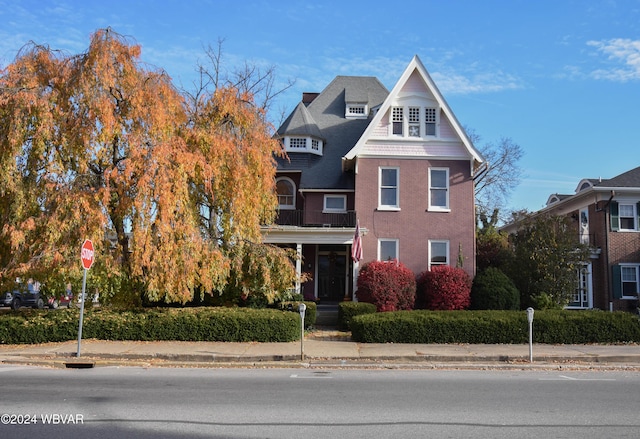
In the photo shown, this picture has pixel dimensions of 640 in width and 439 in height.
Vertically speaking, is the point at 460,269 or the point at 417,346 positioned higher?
the point at 460,269

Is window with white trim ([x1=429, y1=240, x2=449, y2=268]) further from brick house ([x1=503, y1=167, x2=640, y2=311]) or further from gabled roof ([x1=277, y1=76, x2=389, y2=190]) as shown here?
brick house ([x1=503, y1=167, x2=640, y2=311])

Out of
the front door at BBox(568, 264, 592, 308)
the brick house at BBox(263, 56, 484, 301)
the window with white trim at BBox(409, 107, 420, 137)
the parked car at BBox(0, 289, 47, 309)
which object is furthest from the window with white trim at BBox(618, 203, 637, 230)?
the parked car at BBox(0, 289, 47, 309)

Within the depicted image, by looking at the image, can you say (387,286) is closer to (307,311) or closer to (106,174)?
(307,311)

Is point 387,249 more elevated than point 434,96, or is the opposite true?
point 434,96

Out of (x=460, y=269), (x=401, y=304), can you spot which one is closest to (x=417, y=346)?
(x=401, y=304)

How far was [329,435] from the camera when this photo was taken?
6.33 meters

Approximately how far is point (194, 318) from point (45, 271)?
412cm

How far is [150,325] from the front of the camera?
15.8 metres

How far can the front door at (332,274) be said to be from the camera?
1029 inches

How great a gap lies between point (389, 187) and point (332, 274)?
498 centimetres

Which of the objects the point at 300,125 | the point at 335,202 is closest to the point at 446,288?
the point at 335,202

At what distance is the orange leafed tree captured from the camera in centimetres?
1509

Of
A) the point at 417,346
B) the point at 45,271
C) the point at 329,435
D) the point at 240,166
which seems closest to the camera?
the point at 329,435

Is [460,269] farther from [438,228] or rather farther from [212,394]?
[212,394]
